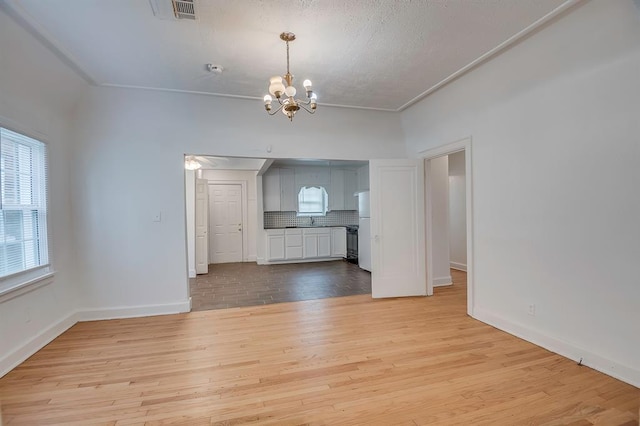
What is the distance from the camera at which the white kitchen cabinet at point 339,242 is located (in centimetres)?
810

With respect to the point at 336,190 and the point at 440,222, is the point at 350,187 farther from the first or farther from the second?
the point at 440,222

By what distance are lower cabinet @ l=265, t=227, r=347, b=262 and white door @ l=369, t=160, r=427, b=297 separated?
355 centimetres

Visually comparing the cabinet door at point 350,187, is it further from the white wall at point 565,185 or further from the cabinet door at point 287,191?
the white wall at point 565,185

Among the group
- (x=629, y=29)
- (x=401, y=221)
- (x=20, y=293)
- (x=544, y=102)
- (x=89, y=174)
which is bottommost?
(x=20, y=293)

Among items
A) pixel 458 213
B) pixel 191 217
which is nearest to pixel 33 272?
pixel 191 217

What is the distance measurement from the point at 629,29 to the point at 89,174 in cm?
542

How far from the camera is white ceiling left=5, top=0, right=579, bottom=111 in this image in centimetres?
228

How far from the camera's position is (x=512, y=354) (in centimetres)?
271

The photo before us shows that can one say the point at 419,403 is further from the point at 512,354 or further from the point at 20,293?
the point at 20,293

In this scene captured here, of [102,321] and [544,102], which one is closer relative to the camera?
[544,102]

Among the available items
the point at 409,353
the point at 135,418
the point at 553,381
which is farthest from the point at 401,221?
the point at 135,418

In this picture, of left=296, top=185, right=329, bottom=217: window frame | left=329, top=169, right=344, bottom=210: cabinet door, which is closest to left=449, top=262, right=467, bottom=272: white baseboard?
left=329, top=169, right=344, bottom=210: cabinet door

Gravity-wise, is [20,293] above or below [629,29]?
below

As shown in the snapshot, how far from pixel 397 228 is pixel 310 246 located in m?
3.72
